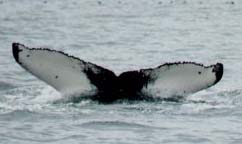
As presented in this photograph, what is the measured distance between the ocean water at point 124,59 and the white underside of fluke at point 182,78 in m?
0.31

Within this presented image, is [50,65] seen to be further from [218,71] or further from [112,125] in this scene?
[218,71]

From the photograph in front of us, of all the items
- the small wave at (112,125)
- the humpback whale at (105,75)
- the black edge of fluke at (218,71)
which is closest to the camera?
the small wave at (112,125)

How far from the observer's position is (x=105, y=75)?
34.2ft

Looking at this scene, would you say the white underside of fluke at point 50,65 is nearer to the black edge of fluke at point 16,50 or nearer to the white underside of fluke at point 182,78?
the black edge of fluke at point 16,50

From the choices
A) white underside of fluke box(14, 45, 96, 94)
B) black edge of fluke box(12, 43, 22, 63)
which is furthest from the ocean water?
black edge of fluke box(12, 43, 22, 63)

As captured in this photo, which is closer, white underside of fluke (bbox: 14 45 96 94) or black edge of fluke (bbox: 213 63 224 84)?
black edge of fluke (bbox: 213 63 224 84)

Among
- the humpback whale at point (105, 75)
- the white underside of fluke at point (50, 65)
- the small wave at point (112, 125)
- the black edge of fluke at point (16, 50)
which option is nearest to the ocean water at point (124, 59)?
the small wave at point (112, 125)

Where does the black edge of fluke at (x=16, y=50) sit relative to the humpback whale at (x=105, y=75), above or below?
above

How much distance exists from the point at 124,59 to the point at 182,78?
20.2 feet

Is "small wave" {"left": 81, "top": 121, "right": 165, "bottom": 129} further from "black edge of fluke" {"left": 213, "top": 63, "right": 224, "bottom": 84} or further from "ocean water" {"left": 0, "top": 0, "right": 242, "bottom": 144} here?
"black edge of fluke" {"left": 213, "top": 63, "right": 224, "bottom": 84}

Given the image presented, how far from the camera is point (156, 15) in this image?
26281mm

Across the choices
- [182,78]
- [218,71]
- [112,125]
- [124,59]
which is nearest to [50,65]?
[112,125]

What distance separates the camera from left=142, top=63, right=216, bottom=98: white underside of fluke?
10289 mm

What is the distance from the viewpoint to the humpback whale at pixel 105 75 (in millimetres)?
10328
